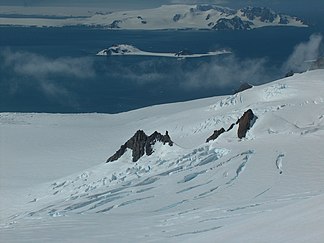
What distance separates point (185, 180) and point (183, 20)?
144 metres

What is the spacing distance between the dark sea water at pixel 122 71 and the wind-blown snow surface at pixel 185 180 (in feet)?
72.8

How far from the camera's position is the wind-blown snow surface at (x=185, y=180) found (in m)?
11.7

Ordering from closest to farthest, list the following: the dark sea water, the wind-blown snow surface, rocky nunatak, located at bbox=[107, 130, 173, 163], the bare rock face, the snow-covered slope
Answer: the wind-blown snow surface, the bare rock face, rocky nunatak, located at bbox=[107, 130, 173, 163], the dark sea water, the snow-covered slope

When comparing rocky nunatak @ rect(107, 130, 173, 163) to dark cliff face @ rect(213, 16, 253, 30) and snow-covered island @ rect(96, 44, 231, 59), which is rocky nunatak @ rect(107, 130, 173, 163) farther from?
dark cliff face @ rect(213, 16, 253, 30)

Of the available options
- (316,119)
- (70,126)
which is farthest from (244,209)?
(70,126)

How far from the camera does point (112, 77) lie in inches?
2744

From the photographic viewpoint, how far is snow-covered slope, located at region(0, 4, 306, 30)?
147 meters

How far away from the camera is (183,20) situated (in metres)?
159

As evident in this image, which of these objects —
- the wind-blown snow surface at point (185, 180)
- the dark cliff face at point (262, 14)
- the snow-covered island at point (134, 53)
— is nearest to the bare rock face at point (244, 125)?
the wind-blown snow surface at point (185, 180)

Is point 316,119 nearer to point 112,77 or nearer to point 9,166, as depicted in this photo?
point 9,166

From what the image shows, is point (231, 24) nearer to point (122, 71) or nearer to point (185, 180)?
point (122, 71)

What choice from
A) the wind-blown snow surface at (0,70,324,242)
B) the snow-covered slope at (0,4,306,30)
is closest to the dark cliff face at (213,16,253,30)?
the snow-covered slope at (0,4,306,30)

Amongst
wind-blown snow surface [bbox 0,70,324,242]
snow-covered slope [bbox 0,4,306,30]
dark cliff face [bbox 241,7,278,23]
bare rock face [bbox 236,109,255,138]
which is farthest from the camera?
dark cliff face [bbox 241,7,278,23]

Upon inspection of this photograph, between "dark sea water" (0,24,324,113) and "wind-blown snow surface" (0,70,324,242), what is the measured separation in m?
22.2
